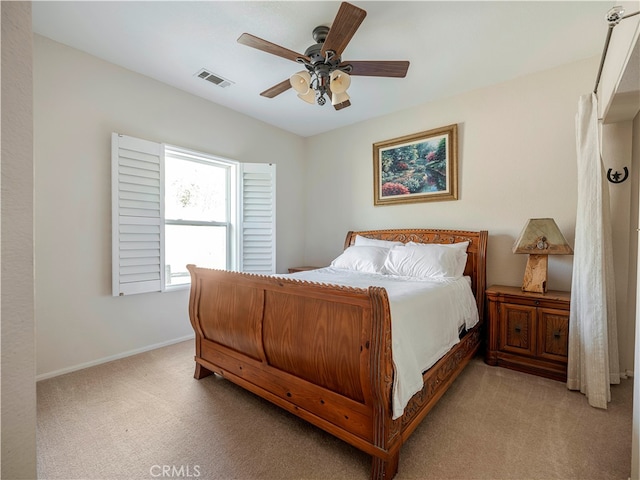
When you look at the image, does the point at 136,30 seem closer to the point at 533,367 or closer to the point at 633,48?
the point at 633,48

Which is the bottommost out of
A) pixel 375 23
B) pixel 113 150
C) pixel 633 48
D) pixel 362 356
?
pixel 362 356

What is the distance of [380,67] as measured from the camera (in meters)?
2.12

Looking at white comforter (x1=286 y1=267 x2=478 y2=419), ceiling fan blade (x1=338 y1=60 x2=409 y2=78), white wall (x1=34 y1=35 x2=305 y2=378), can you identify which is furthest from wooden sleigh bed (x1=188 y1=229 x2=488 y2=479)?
ceiling fan blade (x1=338 y1=60 x2=409 y2=78)

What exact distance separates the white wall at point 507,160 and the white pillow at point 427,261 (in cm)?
56

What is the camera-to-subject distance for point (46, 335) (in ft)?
7.61

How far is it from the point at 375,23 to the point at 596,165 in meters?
1.93

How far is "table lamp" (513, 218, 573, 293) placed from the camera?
7.86ft

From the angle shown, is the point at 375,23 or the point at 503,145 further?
the point at 503,145

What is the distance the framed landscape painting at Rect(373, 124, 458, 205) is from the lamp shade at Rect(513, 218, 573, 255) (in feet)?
2.83

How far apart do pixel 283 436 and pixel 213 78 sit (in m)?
3.21

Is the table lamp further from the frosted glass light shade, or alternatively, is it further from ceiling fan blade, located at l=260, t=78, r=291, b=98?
ceiling fan blade, located at l=260, t=78, r=291, b=98

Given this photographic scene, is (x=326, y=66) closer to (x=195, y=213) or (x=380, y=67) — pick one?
(x=380, y=67)

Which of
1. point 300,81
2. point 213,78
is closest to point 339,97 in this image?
point 300,81

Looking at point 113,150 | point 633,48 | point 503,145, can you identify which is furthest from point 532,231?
point 113,150
